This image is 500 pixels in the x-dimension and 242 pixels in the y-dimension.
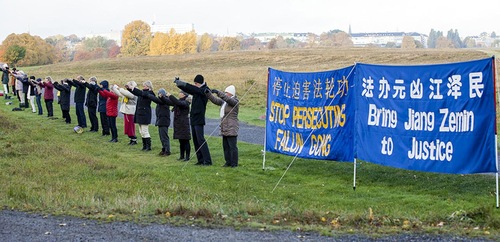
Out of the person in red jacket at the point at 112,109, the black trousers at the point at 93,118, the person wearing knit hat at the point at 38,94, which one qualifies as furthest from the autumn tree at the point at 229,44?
the person in red jacket at the point at 112,109

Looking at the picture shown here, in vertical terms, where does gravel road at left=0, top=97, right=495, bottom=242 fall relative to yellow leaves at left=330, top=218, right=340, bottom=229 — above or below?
above

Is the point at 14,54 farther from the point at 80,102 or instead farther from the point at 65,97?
A: the point at 80,102

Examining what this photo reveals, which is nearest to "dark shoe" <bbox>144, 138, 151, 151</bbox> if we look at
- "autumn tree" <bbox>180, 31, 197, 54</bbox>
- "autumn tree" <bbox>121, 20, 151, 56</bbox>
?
"autumn tree" <bbox>180, 31, 197, 54</bbox>

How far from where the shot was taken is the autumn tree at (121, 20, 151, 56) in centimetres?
16325

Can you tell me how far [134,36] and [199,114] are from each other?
152m

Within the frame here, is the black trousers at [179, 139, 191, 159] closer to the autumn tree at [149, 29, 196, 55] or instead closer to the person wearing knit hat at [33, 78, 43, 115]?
the person wearing knit hat at [33, 78, 43, 115]

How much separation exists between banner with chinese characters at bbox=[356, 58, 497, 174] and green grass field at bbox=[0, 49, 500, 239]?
2.26ft

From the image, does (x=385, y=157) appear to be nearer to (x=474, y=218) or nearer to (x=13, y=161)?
(x=474, y=218)

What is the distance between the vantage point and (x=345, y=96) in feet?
49.3

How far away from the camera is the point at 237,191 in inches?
577

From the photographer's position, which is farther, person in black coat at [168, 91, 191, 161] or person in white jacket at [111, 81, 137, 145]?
person in white jacket at [111, 81, 137, 145]

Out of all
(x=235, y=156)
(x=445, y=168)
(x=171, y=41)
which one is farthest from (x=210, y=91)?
(x=171, y=41)

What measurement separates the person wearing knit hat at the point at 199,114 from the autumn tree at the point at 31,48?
111 m

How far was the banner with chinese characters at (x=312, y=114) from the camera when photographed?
15.1 metres
